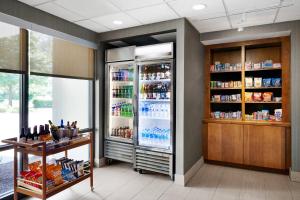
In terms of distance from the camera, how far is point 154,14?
309 centimetres

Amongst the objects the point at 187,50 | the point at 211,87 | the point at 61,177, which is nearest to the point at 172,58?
the point at 187,50

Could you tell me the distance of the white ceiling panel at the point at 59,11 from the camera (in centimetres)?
282

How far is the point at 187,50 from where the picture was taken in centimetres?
338

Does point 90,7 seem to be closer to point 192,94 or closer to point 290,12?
point 192,94

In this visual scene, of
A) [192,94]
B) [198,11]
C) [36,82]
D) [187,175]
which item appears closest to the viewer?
[198,11]

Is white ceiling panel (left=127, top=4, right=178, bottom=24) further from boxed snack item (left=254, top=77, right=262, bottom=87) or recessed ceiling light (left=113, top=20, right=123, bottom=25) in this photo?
boxed snack item (left=254, top=77, right=262, bottom=87)

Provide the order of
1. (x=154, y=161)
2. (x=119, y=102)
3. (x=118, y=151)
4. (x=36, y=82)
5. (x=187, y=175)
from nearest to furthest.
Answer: (x=36, y=82) < (x=187, y=175) < (x=154, y=161) < (x=118, y=151) < (x=119, y=102)

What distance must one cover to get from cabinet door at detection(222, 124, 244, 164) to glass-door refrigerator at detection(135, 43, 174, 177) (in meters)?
1.28

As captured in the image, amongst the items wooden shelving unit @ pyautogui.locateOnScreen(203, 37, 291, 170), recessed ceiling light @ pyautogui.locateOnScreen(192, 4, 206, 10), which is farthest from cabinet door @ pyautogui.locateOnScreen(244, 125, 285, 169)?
recessed ceiling light @ pyautogui.locateOnScreen(192, 4, 206, 10)

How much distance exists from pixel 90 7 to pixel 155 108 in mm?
1895

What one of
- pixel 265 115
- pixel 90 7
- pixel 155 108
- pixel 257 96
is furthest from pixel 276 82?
pixel 90 7

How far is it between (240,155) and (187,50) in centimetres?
226

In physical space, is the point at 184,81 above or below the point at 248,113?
above

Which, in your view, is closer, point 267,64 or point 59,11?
point 59,11
